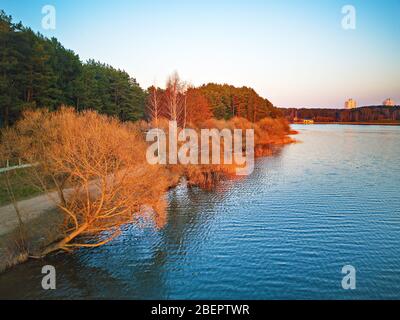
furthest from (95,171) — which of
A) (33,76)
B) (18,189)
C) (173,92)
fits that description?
(173,92)

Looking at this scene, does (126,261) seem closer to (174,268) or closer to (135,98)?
(174,268)

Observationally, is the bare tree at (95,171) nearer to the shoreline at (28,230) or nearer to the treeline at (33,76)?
the shoreline at (28,230)

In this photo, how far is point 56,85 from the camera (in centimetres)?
3016

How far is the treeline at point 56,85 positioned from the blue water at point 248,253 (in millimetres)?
15149

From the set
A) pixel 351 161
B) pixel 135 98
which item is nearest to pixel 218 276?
pixel 351 161

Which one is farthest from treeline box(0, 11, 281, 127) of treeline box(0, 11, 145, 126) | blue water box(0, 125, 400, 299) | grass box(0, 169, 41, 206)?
blue water box(0, 125, 400, 299)

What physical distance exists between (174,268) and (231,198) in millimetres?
10389

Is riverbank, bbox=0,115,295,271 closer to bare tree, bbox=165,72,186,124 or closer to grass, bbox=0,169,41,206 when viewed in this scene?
grass, bbox=0,169,41,206

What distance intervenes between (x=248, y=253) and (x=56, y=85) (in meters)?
25.2

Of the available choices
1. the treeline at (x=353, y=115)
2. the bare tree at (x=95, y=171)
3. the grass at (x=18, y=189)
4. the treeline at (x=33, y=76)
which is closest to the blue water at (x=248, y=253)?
the bare tree at (x=95, y=171)

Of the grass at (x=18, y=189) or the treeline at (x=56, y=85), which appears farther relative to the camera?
the treeline at (x=56, y=85)

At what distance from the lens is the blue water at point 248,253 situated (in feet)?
37.5

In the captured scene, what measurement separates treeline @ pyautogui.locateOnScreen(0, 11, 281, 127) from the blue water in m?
15.1

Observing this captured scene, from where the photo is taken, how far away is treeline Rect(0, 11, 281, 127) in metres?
25.3
